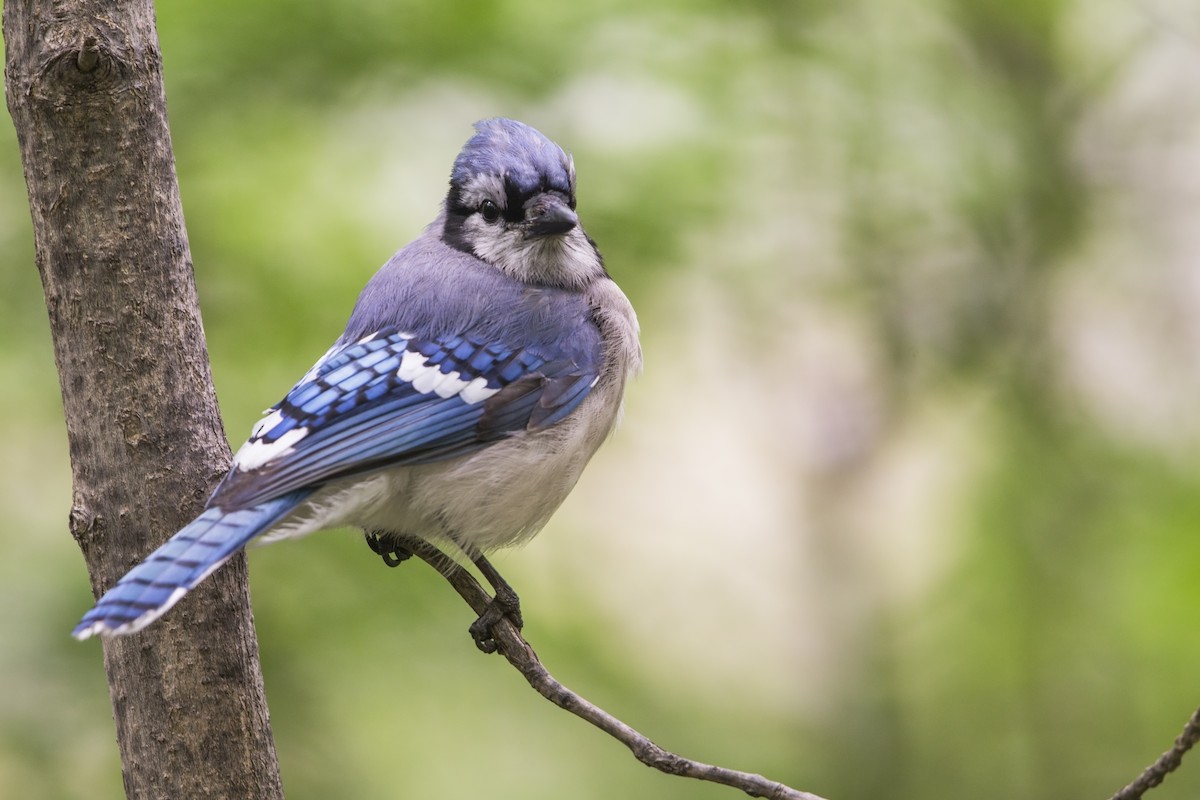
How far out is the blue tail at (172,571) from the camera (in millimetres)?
1524

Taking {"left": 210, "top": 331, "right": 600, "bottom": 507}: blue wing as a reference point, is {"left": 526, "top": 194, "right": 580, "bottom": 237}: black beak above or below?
above

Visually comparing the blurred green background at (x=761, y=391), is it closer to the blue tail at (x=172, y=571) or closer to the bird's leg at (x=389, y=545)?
the bird's leg at (x=389, y=545)

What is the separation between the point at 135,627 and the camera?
1.51 meters

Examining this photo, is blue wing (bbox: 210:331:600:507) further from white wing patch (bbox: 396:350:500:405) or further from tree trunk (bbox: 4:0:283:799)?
tree trunk (bbox: 4:0:283:799)

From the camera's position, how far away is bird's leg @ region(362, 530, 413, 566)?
2402mm

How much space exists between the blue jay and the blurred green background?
569 millimetres

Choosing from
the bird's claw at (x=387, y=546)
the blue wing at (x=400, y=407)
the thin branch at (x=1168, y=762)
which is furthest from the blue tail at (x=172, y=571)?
the thin branch at (x=1168, y=762)

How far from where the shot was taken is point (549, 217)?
239 cm

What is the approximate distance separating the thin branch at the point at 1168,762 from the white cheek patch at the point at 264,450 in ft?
4.47

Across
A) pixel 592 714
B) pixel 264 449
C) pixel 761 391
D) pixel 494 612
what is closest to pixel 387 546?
pixel 494 612

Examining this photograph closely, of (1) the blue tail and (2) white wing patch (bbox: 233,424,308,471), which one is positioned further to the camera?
(2) white wing patch (bbox: 233,424,308,471)

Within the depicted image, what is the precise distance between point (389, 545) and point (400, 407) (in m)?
0.39

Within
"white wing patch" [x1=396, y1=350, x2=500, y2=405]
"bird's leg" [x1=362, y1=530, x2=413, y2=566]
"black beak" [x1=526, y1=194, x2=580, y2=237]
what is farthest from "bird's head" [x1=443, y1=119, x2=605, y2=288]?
"bird's leg" [x1=362, y1=530, x2=413, y2=566]

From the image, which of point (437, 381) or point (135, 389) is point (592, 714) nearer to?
point (437, 381)
